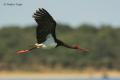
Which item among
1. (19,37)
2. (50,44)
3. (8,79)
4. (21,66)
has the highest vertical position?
(19,37)

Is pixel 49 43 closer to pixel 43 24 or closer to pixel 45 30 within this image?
pixel 45 30

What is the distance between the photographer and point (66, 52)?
1949 inches

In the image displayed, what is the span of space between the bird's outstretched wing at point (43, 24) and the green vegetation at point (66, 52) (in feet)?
79.0

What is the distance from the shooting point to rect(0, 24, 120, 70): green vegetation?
4625cm

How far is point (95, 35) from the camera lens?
5484 centimetres

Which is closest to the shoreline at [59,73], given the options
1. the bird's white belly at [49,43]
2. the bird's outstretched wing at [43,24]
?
the bird's white belly at [49,43]

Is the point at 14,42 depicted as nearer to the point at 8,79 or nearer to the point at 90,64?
the point at 90,64

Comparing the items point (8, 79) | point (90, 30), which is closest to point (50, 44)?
point (8, 79)

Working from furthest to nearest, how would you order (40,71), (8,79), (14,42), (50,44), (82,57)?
1. (14,42)
2. (82,57)
3. (40,71)
4. (8,79)
5. (50,44)

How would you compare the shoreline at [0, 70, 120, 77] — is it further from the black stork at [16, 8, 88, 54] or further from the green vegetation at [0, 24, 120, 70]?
the black stork at [16, 8, 88, 54]

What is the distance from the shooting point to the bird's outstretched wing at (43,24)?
18.7m

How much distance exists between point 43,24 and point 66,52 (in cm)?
3049

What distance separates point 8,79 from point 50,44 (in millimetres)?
17854

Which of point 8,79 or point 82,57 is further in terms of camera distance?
point 82,57
